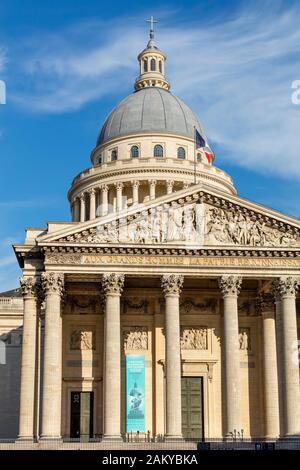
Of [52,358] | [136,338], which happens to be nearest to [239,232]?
[136,338]

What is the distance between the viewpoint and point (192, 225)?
5147cm

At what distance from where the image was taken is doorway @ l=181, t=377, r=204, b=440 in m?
53.8

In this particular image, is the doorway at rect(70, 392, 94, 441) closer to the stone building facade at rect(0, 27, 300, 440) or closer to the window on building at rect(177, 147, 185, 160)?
the stone building facade at rect(0, 27, 300, 440)

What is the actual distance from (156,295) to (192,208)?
21.7 feet

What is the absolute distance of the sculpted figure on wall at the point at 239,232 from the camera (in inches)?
2030

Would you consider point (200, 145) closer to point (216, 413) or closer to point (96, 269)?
point (96, 269)

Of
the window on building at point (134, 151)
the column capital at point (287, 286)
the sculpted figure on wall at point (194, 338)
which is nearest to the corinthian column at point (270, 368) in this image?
the column capital at point (287, 286)

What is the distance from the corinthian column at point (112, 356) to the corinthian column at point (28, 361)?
14.1 feet

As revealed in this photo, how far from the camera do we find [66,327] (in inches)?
2136

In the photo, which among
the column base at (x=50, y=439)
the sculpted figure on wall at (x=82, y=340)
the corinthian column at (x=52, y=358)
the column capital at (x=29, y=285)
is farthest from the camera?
the sculpted figure on wall at (x=82, y=340)

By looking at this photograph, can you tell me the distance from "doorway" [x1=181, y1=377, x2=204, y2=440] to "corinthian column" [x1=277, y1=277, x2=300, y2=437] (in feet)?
21.8

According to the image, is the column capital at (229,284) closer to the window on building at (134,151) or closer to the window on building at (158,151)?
the window on building at (158,151)
